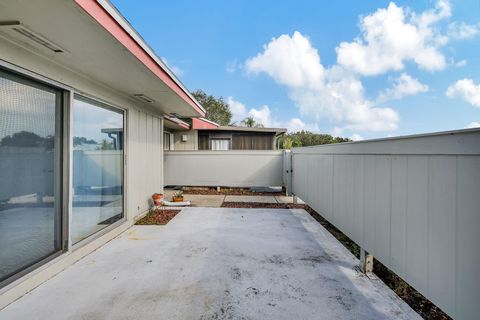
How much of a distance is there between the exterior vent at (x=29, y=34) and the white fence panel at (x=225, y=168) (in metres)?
5.90

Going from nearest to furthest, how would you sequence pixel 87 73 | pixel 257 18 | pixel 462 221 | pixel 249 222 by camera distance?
pixel 462 221
pixel 87 73
pixel 249 222
pixel 257 18

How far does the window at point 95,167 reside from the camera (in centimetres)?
297

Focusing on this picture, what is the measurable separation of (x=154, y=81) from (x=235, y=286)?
267cm

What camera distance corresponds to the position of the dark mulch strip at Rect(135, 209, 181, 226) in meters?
4.43

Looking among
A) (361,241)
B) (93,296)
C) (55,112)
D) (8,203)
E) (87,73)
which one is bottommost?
(93,296)

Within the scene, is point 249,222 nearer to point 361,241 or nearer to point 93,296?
point 361,241

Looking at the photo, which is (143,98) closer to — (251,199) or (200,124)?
(251,199)

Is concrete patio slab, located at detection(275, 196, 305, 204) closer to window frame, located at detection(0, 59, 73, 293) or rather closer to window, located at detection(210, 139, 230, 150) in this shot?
window, located at detection(210, 139, 230, 150)

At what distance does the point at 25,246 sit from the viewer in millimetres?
2260

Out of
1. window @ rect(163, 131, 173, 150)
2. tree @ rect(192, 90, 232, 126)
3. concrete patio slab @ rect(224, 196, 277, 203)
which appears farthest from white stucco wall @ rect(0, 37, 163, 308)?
tree @ rect(192, 90, 232, 126)

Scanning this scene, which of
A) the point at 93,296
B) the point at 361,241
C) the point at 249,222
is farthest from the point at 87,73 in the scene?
the point at 361,241

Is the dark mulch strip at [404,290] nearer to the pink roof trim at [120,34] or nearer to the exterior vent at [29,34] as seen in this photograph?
the pink roof trim at [120,34]

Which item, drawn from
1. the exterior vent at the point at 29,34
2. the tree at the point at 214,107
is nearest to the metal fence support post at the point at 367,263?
the exterior vent at the point at 29,34

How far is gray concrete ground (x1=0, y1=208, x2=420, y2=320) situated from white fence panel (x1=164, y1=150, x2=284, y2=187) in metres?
4.28
